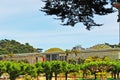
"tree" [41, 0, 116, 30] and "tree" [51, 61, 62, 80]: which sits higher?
"tree" [41, 0, 116, 30]

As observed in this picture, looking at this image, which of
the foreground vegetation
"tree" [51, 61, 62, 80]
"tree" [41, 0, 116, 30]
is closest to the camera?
"tree" [41, 0, 116, 30]

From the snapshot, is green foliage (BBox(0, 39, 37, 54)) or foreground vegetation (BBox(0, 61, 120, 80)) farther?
green foliage (BBox(0, 39, 37, 54))

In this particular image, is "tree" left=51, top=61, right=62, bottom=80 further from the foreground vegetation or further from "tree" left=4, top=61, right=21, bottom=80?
"tree" left=4, top=61, right=21, bottom=80

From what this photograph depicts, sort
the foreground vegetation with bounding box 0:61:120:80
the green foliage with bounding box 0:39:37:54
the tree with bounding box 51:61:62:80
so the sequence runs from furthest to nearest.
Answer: the green foliage with bounding box 0:39:37:54 < the tree with bounding box 51:61:62:80 < the foreground vegetation with bounding box 0:61:120:80

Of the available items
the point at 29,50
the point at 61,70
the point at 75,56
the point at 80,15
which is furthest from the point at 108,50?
the point at 29,50

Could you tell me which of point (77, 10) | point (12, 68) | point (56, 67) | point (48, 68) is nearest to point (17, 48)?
point (56, 67)

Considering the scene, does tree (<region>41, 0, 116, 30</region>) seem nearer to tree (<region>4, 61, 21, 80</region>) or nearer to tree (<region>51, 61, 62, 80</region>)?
tree (<region>4, 61, 21, 80</region>)

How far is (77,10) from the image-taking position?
17.3m

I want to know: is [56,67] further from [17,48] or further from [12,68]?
[17,48]

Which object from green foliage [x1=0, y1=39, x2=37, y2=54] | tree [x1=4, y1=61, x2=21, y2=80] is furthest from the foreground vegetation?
green foliage [x1=0, y1=39, x2=37, y2=54]

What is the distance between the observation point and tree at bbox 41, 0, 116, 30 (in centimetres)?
1669

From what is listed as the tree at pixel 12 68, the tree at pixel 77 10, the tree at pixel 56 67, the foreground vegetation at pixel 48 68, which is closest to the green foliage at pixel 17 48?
the foreground vegetation at pixel 48 68

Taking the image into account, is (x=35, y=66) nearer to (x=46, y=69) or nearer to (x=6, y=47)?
(x=46, y=69)

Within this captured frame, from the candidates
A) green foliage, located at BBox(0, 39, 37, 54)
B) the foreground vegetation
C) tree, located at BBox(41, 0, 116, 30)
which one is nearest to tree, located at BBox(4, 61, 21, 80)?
the foreground vegetation
